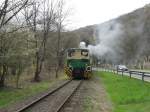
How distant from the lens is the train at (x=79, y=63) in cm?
4436

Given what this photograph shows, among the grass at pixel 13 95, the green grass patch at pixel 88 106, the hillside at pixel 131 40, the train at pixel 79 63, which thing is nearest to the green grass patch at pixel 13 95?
the grass at pixel 13 95

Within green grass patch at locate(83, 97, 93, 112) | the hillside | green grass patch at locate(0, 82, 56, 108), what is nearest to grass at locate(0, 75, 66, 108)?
green grass patch at locate(0, 82, 56, 108)

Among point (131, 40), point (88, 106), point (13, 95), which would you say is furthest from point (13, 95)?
point (131, 40)

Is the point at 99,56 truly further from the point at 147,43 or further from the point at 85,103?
the point at 85,103

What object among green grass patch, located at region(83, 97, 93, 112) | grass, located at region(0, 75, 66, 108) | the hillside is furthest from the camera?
the hillside

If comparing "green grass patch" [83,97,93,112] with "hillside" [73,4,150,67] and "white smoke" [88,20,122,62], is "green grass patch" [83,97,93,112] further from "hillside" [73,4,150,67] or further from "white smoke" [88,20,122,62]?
"hillside" [73,4,150,67]

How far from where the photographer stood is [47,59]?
79.8 m

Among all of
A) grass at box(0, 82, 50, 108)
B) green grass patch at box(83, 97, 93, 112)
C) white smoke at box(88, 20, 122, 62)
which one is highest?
white smoke at box(88, 20, 122, 62)

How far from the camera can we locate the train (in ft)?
146

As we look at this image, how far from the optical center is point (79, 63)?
1752 inches

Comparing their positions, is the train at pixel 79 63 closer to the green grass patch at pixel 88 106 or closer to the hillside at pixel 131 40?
the green grass patch at pixel 88 106

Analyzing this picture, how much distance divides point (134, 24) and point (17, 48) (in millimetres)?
80074

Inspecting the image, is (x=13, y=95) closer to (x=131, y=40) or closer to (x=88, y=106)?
(x=88, y=106)

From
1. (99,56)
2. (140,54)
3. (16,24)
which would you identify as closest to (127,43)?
(140,54)
